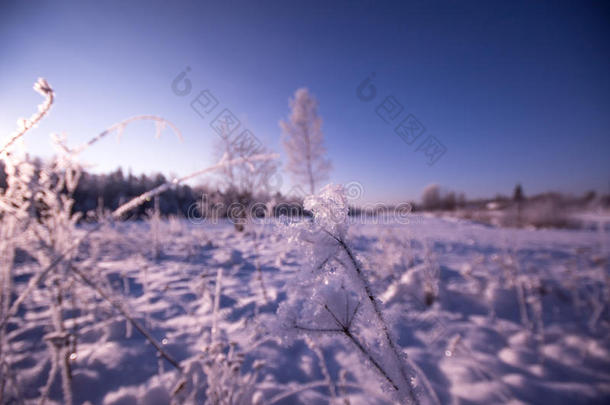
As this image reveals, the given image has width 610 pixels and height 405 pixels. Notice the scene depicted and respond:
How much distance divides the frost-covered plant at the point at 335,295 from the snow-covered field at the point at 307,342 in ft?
0.11

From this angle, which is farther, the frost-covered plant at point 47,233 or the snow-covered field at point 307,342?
the snow-covered field at point 307,342

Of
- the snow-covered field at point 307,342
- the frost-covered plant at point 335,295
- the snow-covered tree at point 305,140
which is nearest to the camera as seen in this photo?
the frost-covered plant at point 335,295

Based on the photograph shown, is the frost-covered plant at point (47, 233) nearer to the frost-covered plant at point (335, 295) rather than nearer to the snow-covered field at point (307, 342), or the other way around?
the snow-covered field at point (307, 342)

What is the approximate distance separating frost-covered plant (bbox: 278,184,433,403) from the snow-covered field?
1.3 inches

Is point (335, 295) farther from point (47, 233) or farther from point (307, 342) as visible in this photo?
point (47, 233)

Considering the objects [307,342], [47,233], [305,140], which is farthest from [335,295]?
[305,140]

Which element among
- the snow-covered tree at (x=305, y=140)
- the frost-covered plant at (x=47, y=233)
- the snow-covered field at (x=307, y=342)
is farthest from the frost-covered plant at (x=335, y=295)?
the snow-covered tree at (x=305, y=140)

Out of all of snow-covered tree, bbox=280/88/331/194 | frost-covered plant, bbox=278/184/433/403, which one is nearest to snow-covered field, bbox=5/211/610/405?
frost-covered plant, bbox=278/184/433/403

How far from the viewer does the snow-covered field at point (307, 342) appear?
109 cm

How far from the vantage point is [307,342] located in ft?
4.82

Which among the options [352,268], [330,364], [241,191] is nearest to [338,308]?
[352,268]

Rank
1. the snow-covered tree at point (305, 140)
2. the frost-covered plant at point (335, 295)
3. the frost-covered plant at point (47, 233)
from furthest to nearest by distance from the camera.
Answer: the snow-covered tree at point (305, 140) → the frost-covered plant at point (47, 233) → the frost-covered plant at point (335, 295)

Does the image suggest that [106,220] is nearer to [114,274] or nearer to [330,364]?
[330,364]

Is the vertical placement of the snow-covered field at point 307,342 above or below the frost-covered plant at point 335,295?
below
